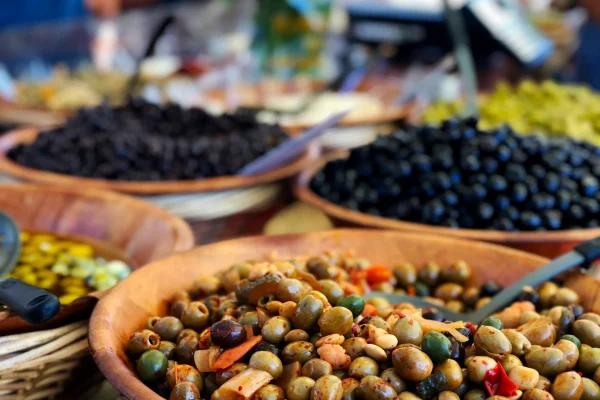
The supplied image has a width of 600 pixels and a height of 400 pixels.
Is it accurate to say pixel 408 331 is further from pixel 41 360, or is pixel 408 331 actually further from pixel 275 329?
pixel 41 360

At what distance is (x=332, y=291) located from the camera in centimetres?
110

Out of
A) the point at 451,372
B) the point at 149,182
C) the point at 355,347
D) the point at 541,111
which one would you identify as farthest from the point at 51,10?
the point at 451,372

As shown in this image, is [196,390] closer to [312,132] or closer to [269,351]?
[269,351]

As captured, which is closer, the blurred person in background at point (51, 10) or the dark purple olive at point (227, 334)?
the dark purple olive at point (227, 334)

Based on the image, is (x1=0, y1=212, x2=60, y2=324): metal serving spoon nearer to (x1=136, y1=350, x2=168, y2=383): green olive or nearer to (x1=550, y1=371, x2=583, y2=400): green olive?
(x1=136, y1=350, x2=168, y2=383): green olive

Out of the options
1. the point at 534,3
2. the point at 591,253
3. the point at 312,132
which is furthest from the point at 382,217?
the point at 534,3

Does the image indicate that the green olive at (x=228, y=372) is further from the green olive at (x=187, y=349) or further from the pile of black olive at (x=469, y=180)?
the pile of black olive at (x=469, y=180)

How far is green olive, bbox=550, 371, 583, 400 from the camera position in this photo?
871 millimetres

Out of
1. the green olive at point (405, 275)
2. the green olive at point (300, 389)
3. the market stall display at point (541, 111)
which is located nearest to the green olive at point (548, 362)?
the green olive at point (300, 389)

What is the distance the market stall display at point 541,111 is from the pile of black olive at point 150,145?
760 mm

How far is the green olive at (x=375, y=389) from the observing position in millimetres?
823

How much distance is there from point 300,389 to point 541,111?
2181 millimetres

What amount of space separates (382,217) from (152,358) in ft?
2.79

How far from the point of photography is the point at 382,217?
165 cm
